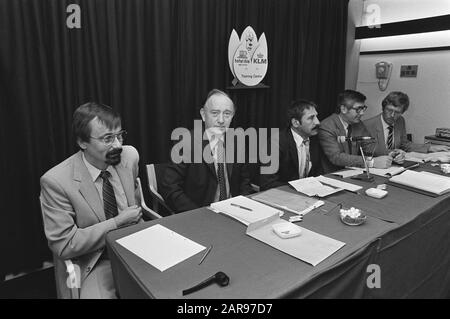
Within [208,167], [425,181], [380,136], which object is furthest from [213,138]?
[380,136]

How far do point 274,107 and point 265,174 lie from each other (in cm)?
117

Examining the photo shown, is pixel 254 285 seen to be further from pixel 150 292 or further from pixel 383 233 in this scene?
pixel 383 233

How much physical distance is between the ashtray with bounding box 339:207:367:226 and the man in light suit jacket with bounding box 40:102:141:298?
0.98m

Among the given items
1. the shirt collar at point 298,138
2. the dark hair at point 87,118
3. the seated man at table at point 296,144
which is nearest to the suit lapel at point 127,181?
the dark hair at point 87,118

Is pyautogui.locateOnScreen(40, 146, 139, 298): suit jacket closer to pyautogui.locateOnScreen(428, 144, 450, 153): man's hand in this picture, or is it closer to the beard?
the beard

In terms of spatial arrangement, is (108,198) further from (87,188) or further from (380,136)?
(380,136)

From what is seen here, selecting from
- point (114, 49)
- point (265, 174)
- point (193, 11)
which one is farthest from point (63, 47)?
point (265, 174)

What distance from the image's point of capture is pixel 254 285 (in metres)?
1.09

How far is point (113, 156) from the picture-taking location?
5.53ft

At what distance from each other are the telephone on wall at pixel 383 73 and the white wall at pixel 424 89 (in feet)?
0.14

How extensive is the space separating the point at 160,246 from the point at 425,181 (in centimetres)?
173

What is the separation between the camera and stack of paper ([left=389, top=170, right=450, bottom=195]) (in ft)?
6.46

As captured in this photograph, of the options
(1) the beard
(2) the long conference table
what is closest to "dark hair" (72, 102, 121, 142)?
(1) the beard

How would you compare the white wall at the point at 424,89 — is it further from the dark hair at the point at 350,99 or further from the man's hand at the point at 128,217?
the man's hand at the point at 128,217
